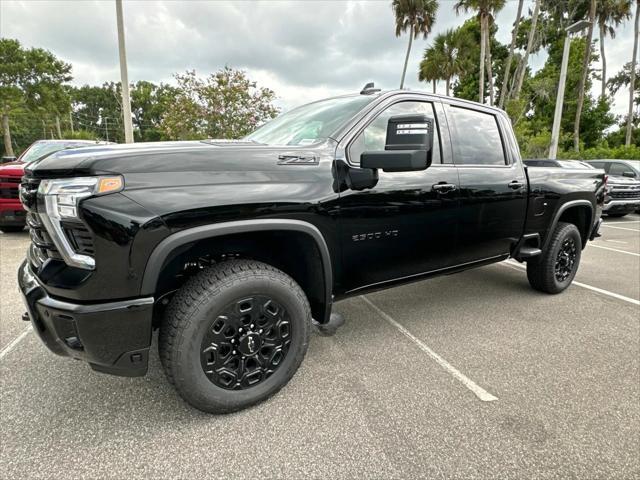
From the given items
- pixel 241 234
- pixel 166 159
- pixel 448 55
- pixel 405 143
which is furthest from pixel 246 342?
pixel 448 55

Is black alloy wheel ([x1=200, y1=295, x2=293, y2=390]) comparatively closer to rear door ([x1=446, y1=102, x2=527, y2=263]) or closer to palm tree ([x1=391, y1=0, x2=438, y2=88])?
rear door ([x1=446, y1=102, x2=527, y2=263])

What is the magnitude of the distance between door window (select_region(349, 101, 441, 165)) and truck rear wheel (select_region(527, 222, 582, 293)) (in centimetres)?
196

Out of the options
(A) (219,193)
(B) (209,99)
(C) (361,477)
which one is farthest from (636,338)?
(B) (209,99)

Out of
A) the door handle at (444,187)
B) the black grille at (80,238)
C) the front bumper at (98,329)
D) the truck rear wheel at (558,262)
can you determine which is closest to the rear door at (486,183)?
the door handle at (444,187)

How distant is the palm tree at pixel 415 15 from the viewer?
23.5 metres

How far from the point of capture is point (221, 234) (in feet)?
5.85

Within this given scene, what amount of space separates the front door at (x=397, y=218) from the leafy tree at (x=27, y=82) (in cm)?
3451

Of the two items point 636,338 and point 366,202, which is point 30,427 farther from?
point 636,338

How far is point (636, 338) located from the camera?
304 centimetres

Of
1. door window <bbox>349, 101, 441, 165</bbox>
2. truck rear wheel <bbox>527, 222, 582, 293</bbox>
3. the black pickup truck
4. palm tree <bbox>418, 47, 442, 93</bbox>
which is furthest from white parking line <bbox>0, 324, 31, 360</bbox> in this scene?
A: palm tree <bbox>418, 47, 442, 93</bbox>

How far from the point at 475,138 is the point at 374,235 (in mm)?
1496

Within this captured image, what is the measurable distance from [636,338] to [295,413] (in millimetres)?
2989

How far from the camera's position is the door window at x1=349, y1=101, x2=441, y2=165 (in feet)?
7.55

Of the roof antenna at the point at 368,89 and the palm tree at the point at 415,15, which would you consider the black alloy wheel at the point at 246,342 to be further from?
the palm tree at the point at 415,15
